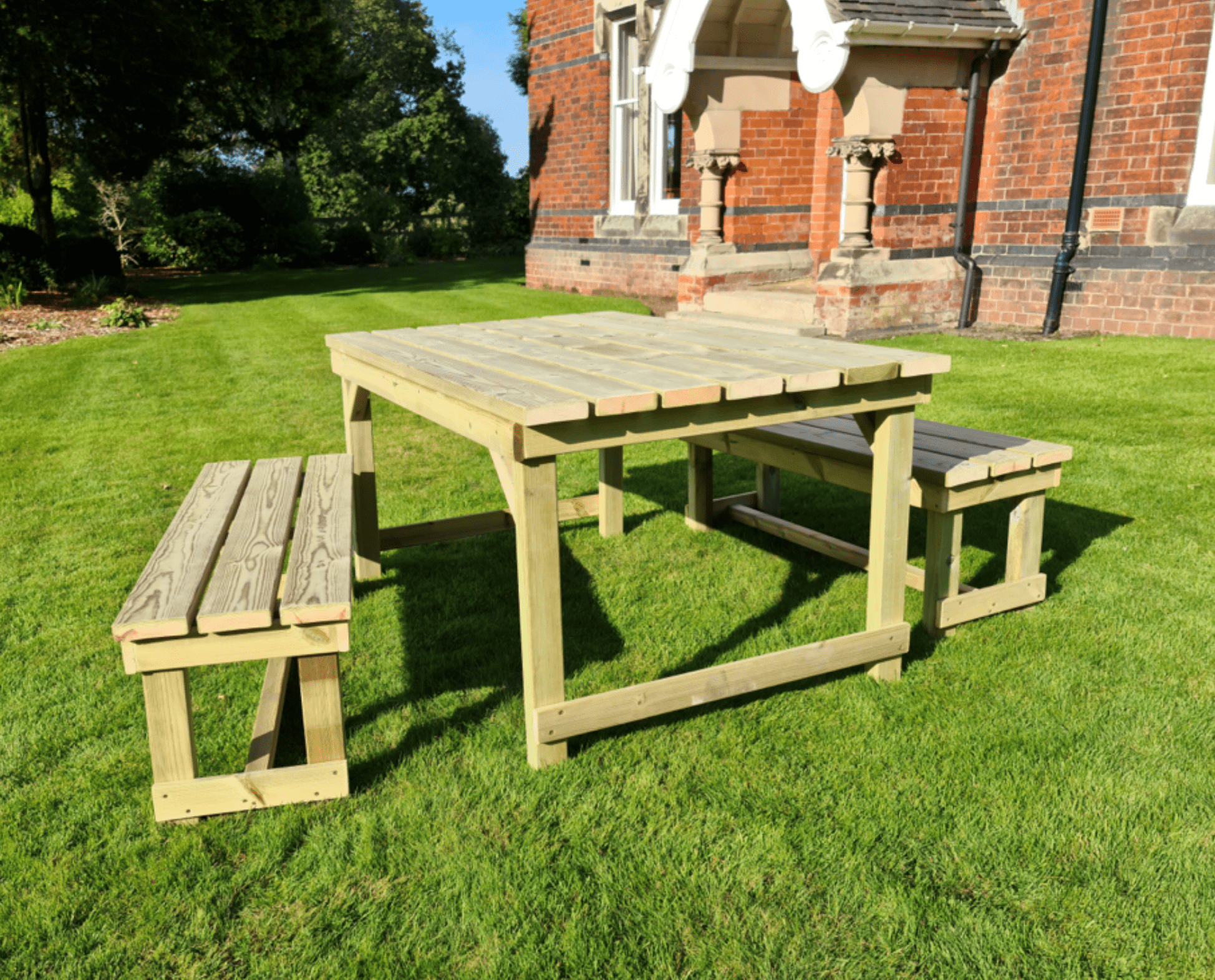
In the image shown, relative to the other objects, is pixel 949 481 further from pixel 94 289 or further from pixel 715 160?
pixel 94 289

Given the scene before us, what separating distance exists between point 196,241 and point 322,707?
75.1ft

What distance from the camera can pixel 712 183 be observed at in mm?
11055

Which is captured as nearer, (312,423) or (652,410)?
(652,410)

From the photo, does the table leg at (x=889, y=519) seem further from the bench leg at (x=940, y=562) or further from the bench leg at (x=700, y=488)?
the bench leg at (x=700, y=488)

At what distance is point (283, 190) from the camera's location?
24.4m

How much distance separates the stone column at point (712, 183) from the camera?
11.0 metres

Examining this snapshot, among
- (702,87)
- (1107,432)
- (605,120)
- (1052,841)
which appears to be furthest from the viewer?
(605,120)

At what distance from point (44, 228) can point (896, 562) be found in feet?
56.1

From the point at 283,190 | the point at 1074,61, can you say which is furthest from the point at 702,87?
the point at 283,190

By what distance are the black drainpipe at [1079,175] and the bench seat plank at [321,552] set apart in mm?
7929

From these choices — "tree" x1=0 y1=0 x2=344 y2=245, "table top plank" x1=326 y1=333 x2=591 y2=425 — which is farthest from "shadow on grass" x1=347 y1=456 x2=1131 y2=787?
"tree" x1=0 y1=0 x2=344 y2=245

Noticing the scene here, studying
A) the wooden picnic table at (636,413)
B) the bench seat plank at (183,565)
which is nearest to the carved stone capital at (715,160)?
the wooden picnic table at (636,413)

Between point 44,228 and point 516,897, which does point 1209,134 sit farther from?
point 44,228

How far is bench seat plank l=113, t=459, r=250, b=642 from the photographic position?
236cm
